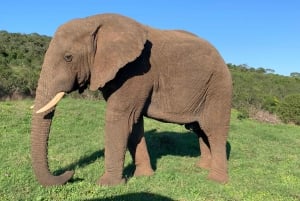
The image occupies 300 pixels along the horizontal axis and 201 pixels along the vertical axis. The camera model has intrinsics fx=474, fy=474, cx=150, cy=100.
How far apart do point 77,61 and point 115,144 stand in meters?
1.41

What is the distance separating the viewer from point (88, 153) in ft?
32.2

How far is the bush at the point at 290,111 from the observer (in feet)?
84.3

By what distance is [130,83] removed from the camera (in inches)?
278

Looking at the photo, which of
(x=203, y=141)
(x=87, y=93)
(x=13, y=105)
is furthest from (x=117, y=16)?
(x=87, y=93)

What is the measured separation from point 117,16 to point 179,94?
1692mm

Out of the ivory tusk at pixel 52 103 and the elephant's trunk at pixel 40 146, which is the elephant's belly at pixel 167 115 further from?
the elephant's trunk at pixel 40 146

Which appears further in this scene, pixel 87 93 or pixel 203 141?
pixel 87 93

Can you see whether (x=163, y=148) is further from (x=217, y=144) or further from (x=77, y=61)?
(x=77, y=61)

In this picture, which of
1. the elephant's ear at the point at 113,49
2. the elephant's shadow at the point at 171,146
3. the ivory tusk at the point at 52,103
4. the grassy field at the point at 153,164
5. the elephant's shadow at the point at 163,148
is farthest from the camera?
the elephant's shadow at the point at 171,146

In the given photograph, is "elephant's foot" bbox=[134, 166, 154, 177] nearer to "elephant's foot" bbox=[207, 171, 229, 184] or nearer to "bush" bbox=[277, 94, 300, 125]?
"elephant's foot" bbox=[207, 171, 229, 184]

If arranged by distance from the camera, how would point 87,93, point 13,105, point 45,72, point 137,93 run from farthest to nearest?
point 87,93 → point 13,105 → point 137,93 → point 45,72

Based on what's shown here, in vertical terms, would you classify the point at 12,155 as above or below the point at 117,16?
below

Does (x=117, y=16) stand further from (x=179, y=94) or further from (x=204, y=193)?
(x=204, y=193)

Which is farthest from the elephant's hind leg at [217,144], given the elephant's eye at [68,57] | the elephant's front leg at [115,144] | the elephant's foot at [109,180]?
the elephant's eye at [68,57]
